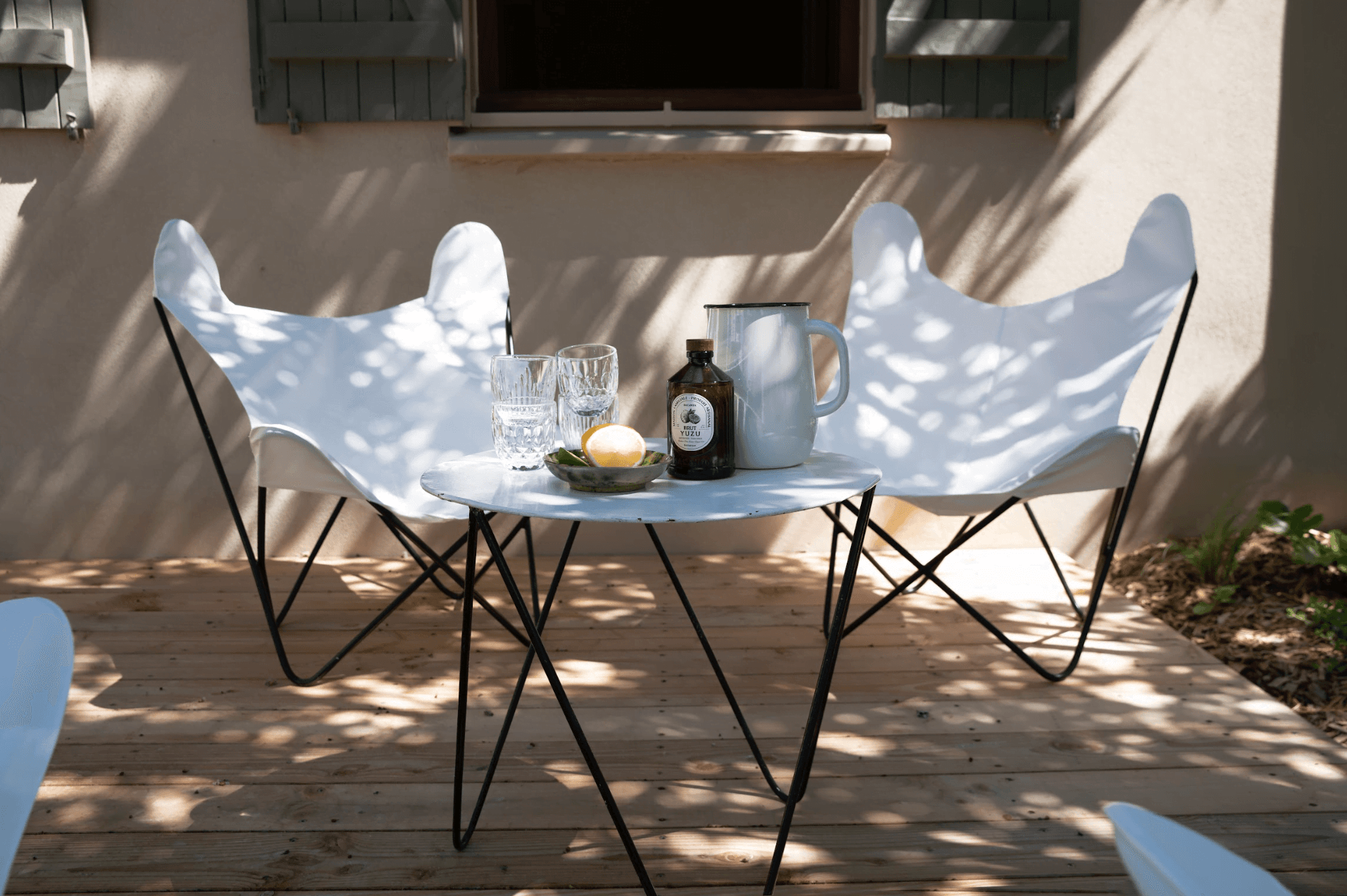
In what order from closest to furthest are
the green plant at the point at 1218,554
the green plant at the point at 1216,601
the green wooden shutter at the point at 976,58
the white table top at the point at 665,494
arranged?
the white table top at the point at 665,494 < the green plant at the point at 1216,601 < the green plant at the point at 1218,554 < the green wooden shutter at the point at 976,58

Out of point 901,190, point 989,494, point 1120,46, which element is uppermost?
point 1120,46

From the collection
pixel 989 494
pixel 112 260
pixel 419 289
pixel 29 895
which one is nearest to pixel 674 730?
pixel 989 494

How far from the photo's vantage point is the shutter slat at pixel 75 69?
284 cm

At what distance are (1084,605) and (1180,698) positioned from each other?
1.92ft

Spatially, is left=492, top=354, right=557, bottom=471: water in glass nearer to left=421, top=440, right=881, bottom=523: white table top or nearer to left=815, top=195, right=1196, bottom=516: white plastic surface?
left=421, top=440, right=881, bottom=523: white table top

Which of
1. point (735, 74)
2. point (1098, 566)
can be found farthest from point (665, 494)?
point (735, 74)

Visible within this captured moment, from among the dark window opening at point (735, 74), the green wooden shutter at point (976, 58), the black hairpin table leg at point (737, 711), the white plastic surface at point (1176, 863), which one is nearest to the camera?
the white plastic surface at point (1176, 863)

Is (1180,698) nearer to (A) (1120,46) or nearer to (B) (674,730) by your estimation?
(B) (674,730)

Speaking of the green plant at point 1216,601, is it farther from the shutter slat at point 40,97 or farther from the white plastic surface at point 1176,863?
the shutter slat at point 40,97

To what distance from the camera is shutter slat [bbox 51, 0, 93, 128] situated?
2.84m

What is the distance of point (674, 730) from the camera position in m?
1.92

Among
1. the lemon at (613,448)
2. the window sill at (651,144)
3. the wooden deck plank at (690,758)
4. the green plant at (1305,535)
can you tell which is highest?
the window sill at (651,144)

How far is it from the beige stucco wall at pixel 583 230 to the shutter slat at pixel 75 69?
0.14 feet

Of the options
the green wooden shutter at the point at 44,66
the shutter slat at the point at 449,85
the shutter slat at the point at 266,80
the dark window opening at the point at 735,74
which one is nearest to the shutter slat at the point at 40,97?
the green wooden shutter at the point at 44,66
